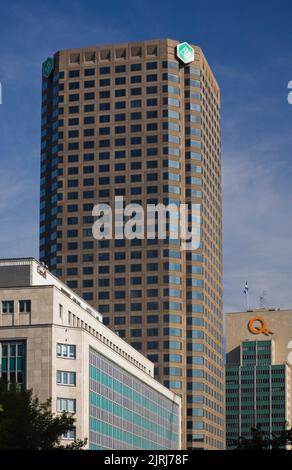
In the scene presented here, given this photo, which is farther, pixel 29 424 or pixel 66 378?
pixel 66 378

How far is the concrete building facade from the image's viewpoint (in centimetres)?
12862

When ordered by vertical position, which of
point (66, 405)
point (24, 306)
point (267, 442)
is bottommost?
point (267, 442)

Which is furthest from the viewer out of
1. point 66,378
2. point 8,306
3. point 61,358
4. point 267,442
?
point 8,306

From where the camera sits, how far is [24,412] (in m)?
88.9

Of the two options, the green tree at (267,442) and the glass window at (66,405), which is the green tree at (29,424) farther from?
the glass window at (66,405)

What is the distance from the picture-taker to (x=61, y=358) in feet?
428

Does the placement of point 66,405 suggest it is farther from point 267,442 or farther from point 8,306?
point 267,442

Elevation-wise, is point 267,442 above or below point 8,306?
below

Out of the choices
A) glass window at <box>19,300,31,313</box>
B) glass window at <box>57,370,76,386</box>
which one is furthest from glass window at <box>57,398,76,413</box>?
glass window at <box>19,300,31,313</box>

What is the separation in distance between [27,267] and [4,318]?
815 cm

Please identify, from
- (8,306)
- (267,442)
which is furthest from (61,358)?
(267,442)

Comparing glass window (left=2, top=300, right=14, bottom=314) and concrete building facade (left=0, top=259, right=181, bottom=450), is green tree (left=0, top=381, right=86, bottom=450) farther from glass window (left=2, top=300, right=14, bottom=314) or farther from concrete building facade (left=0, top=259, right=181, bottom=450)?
glass window (left=2, top=300, right=14, bottom=314)

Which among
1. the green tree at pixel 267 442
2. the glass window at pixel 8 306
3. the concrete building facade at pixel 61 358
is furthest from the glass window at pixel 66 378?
the green tree at pixel 267 442

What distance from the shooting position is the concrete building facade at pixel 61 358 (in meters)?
129
